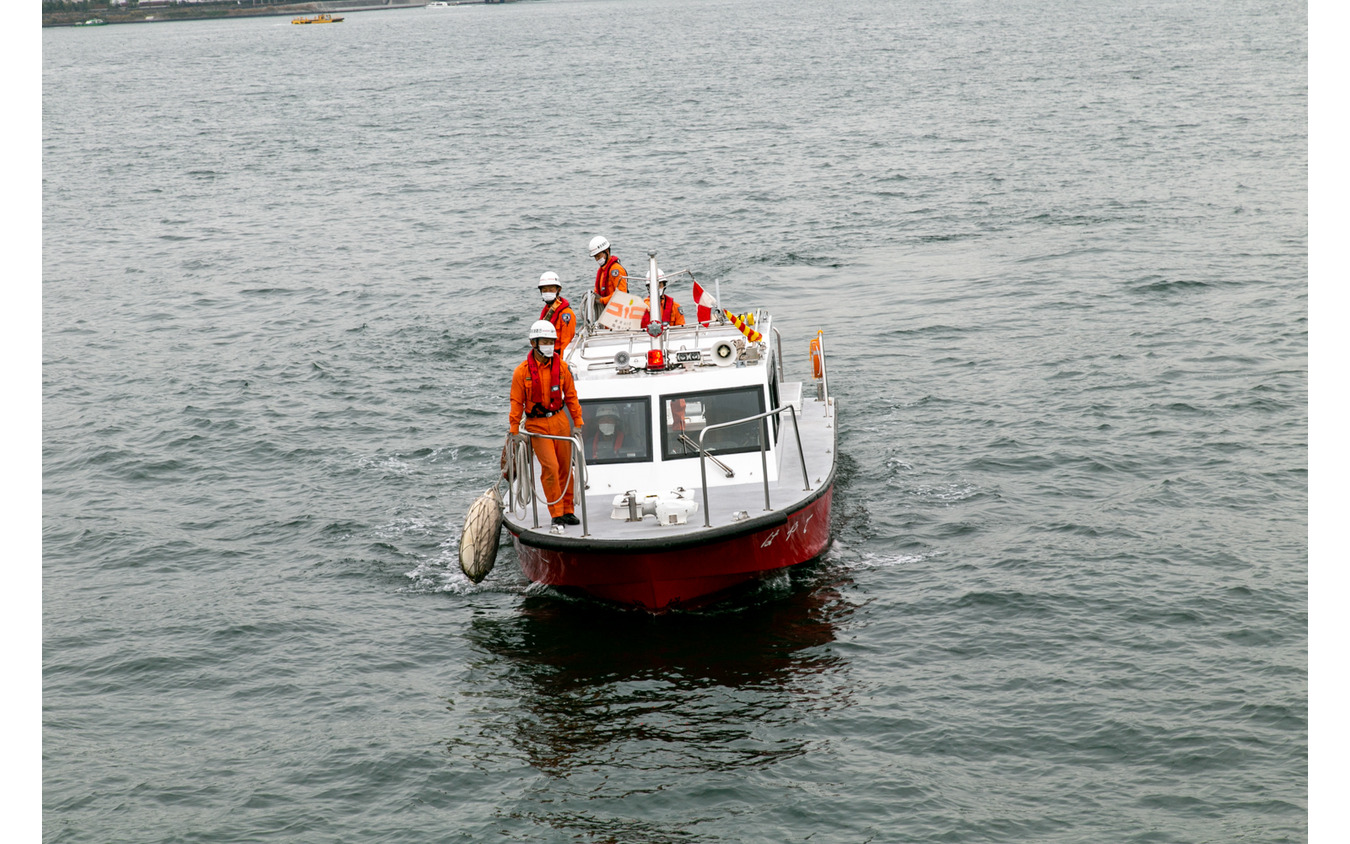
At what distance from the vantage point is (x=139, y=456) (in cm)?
1827

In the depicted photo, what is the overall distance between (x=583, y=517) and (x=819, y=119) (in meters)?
42.2

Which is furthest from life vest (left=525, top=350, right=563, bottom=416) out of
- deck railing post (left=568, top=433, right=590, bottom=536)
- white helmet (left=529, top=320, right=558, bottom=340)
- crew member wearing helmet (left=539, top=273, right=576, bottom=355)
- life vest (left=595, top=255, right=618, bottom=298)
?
life vest (left=595, top=255, right=618, bottom=298)

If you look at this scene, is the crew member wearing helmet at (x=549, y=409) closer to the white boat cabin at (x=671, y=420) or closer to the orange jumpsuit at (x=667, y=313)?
the white boat cabin at (x=671, y=420)

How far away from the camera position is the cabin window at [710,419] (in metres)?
13.1

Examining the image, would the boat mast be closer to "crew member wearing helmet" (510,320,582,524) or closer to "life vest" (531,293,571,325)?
"life vest" (531,293,571,325)

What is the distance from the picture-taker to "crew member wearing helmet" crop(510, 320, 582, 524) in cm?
1196

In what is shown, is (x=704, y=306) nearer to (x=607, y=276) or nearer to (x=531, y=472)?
(x=607, y=276)

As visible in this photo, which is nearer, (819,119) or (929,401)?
(929,401)

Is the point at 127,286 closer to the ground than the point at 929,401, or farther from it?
farther from it

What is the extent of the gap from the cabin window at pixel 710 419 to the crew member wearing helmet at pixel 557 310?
5.69 feet

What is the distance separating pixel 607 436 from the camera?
43.1 feet

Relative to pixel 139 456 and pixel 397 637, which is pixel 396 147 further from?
pixel 397 637

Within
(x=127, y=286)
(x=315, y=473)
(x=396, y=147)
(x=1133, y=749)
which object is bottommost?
(x=1133, y=749)

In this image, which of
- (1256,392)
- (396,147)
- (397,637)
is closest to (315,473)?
(397,637)
